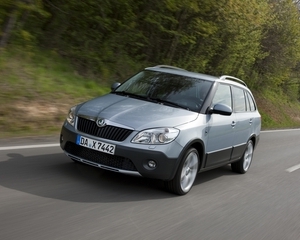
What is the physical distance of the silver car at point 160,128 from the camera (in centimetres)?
587

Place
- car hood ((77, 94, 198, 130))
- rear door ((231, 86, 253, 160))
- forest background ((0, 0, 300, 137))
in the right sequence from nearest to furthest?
car hood ((77, 94, 198, 130))
rear door ((231, 86, 253, 160))
forest background ((0, 0, 300, 137))

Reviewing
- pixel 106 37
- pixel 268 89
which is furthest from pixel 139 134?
pixel 268 89

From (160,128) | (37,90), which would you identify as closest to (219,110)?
(160,128)

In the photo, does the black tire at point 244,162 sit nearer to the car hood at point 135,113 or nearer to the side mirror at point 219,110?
the side mirror at point 219,110

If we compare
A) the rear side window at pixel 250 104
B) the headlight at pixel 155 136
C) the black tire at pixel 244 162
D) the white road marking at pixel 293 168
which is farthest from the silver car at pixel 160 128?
the white road marking at pixel 293 168

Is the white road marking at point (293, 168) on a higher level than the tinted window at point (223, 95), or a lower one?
lower

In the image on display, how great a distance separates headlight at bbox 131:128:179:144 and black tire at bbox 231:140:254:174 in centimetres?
314

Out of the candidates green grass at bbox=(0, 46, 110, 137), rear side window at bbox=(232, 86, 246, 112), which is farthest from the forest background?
rear side window at bbox=(232, 86, 246, 112)

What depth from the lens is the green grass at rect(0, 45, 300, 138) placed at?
9.92 m

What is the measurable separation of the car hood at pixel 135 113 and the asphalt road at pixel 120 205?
34.9 inches

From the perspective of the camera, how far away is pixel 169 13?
18297 mm

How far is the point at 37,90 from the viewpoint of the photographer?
1160 centimetres

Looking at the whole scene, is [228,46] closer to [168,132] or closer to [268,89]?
[268,89]

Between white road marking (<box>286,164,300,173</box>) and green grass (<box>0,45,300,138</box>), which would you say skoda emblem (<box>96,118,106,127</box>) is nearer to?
green grass (<box>0,45,300,138</box>)
